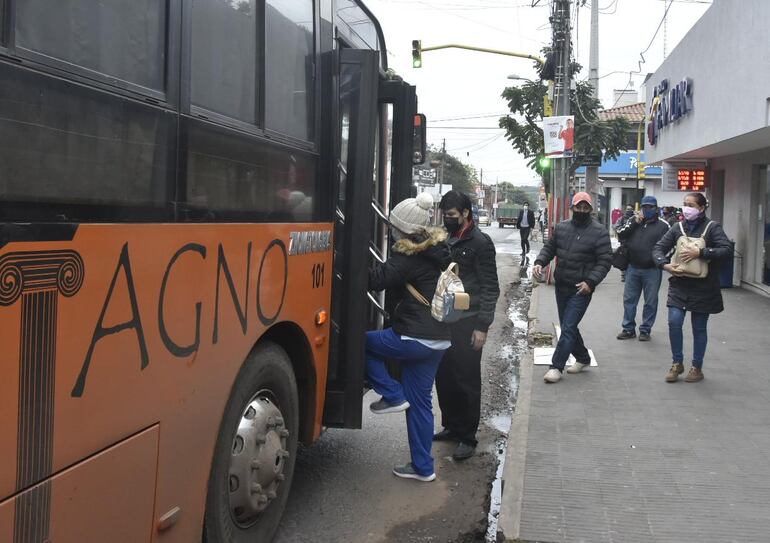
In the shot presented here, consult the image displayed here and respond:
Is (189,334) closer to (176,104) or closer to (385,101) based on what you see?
(176,104)

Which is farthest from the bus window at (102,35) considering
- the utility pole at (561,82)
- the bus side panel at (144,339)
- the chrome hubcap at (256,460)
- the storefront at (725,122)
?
the utility pole at (561,82)

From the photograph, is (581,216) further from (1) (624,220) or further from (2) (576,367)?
(1) (624,220)

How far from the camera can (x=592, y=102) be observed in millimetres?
21500

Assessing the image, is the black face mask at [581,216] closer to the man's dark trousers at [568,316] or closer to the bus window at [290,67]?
the man's dark trousers at [568,316]

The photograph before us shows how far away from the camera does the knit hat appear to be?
4551mm

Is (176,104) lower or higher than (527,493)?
higher

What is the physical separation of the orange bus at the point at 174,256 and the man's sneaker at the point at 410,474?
2.51 feet

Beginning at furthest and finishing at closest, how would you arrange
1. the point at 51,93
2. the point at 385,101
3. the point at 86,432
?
1. the point at 385,101
2. the point at 86,432
3. the point at 51,93

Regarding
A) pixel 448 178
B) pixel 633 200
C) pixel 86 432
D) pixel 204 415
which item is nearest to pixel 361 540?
pixel 204 415

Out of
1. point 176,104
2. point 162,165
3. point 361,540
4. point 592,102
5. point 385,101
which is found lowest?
point 361,540

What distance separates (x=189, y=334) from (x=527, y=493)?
9.10ft

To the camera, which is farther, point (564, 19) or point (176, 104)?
point (564, 19)

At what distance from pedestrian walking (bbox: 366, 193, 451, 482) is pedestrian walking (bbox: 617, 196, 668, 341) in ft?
17.6

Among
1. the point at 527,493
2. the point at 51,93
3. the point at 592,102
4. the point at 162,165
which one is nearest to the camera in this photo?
the point at 51,93
